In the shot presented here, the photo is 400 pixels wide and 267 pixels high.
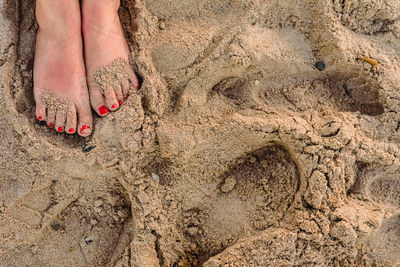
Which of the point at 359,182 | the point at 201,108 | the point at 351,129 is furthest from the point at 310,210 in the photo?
the point at 201,108

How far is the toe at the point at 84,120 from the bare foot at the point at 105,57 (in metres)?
0.04

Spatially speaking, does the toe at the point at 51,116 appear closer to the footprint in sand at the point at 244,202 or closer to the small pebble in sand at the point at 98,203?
the small pebble in sand at the point at 98,203

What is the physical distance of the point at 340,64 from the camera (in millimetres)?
1505

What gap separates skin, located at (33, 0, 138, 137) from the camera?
1468mm

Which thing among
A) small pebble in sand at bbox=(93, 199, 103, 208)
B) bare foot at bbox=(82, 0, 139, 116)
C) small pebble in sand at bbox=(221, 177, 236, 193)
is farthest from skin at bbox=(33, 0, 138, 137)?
small pebble in sand at bbox=(221, 177, 236, 193)

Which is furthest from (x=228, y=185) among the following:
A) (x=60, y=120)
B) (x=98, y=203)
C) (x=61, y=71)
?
(x=61, y=71)

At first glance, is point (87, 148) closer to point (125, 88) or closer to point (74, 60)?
point (125, 88)

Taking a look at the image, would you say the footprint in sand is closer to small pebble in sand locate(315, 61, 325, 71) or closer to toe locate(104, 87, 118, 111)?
small pebble in sand locate(315, 61, 325, 71)

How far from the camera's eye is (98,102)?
1.49 meters

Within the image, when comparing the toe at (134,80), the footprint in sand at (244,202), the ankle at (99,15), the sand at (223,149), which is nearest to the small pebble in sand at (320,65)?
the sand at (223,149)

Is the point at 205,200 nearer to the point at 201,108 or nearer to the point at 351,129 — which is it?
the point at 201,108

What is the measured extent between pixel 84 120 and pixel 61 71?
243 millimetres

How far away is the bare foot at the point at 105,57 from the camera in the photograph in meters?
1.48

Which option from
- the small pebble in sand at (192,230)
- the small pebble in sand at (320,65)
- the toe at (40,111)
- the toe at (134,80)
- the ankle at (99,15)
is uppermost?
the ankle at (99,15)
